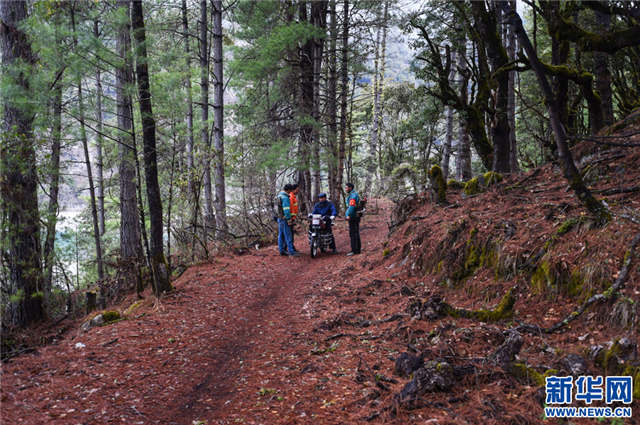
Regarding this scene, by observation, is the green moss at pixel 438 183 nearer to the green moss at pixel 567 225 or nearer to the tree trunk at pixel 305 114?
the green moss at pixel 567 225

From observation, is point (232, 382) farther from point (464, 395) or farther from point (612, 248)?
point (612, 248)

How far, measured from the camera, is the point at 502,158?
887cm

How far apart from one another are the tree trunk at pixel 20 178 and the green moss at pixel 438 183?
868 cm

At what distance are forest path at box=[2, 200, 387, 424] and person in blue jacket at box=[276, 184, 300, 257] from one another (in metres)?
3.07

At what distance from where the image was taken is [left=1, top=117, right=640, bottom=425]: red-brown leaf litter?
3.28 metres

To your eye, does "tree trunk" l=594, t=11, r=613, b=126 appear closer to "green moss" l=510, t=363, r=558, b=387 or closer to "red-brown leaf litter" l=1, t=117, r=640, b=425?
"red-brown leaf litter" l=1, t=117, r=640, b=425

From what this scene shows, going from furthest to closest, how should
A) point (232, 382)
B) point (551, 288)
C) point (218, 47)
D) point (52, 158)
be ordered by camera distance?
point (218, 47), point (52, 158), point (232, 382), point (551, 288)

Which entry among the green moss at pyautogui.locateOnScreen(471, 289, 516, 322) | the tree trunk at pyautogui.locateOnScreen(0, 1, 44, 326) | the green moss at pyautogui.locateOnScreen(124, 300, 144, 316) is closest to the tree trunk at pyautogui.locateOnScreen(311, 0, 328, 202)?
the green moss at pyautogui.locateOnScreen(124, 300, 144, 316)

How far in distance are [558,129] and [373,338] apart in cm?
339

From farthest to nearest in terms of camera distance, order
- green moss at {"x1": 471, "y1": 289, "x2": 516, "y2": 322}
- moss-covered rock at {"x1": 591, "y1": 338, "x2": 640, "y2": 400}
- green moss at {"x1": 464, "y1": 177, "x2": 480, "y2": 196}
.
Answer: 1. green moss at {"x1": 464, "y1": 177, "x2": 480, "y2": 196}
2. green moss at {"x1": 471, "y1": 289, "x2": 516, "y2": 322}
3. moss-covered rock at {"x1": 591, "y1": 338, "x2": 640, "y2": 400}

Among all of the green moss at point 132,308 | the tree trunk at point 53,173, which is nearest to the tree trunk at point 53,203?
the tree trunk at point 53,173

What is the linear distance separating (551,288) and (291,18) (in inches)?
650

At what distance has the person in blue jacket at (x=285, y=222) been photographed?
10.6 metres

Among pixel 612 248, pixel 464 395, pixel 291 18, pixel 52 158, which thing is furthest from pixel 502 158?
pixel 291 18
